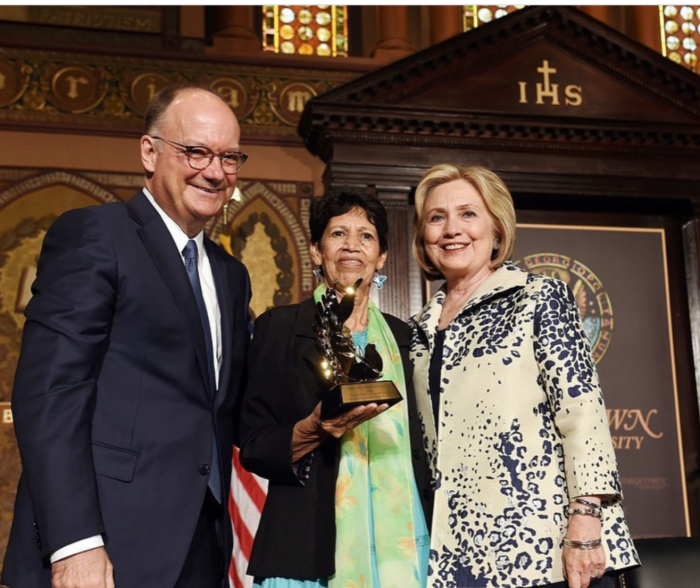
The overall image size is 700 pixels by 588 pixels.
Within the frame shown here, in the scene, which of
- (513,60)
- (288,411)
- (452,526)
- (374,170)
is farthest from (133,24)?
(452,526)

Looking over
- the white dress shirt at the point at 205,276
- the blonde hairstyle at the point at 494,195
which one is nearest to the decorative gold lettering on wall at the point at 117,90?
the blonde hairstyle at the point at 494,195

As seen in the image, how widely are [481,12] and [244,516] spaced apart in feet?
17.3

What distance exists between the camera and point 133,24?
22.2 feet

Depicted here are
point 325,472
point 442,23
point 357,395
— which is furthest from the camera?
point 442,23

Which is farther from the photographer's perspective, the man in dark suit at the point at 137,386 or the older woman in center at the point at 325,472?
the older woman in center at the point at 325,472

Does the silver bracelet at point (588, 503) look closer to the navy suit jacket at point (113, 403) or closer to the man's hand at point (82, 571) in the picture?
the navy suit jacket at point (113, 403)

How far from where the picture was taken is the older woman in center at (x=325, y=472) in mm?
2486

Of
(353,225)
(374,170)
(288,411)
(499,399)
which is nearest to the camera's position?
(499,399)

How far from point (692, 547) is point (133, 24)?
5638mm

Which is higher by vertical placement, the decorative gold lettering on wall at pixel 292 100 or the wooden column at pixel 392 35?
the wooden column at pixel 392 35

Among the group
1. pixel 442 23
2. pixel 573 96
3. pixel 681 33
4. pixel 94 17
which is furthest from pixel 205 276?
pixel 681 33

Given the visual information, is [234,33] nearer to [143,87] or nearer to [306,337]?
[143,87]

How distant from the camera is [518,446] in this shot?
2439 millimetres

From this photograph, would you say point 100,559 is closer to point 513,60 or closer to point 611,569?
point 611,569
